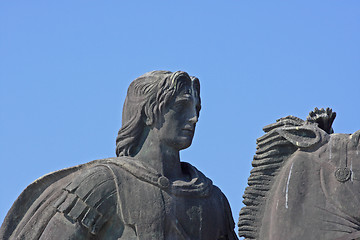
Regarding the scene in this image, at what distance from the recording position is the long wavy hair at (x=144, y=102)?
1027 cm

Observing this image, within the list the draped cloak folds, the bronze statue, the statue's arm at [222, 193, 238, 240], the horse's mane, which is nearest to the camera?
the bronze statue

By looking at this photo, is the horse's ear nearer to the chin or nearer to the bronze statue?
the bronze statue

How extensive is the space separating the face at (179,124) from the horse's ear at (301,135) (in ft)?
3.14

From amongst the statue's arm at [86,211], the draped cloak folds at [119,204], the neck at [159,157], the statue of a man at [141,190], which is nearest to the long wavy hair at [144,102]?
the statue of a man at [141,190]

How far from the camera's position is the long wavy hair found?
33.7ft

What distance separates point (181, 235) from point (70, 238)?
3.44 feet

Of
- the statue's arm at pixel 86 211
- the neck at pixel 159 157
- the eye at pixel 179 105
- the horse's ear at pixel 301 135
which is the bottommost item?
the statue's arm at pixel 86 211

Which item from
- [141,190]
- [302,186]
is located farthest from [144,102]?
[302,186]

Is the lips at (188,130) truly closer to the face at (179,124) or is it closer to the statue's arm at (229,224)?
the face at (179,124)

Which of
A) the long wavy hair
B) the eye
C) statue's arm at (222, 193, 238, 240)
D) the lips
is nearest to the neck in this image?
the long wavy hair

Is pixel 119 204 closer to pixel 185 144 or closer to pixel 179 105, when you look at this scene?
pixel 185 144

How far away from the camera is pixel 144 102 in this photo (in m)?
10.3

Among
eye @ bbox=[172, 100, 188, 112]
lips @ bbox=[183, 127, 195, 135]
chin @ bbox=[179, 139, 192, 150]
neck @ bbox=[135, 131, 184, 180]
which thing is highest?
eye @ bbox=[172, 100, 188, 112]

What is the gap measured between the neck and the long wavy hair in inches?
4.4
